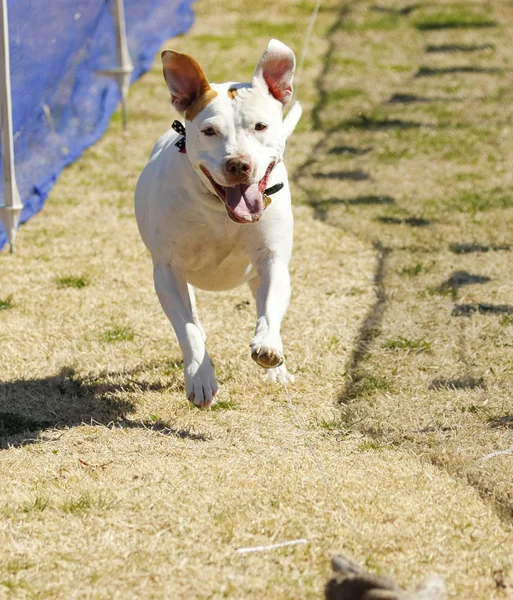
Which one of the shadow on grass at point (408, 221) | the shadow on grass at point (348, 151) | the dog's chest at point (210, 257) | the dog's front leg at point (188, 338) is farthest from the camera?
the shadow on grass at point (348, 151)

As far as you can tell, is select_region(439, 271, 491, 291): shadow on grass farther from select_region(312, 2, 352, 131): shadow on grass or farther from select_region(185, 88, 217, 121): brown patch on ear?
select_region(312, 2, 352, 131): shadow on grass

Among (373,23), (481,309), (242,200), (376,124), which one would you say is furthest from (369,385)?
(373,23)

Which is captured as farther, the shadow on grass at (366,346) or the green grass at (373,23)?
the green grass at (373,23)

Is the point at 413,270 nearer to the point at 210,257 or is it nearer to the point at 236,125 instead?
the point at 210,257

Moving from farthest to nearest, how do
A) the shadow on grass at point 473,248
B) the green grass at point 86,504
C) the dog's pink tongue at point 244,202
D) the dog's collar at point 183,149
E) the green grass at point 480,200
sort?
the green grass at point 480,200, the shadow on grass at point 473,248, the dog's collar at point 183,149, the dog's pink tongue at point 244,202, the green grass at point 86,504

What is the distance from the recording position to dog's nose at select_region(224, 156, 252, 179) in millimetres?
3786

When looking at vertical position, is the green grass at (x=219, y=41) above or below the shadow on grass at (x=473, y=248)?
below

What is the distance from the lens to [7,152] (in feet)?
22.6

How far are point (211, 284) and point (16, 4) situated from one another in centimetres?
366

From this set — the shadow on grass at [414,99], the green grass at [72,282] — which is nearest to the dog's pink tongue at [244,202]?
the green grass at [72,282]

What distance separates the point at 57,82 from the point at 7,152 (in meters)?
2.05

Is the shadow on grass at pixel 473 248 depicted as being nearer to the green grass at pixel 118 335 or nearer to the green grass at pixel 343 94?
the green grass at pixel 118 335

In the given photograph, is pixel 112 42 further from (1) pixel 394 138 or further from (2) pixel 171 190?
(2) pixel 171 190

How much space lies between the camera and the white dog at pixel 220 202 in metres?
3.88
